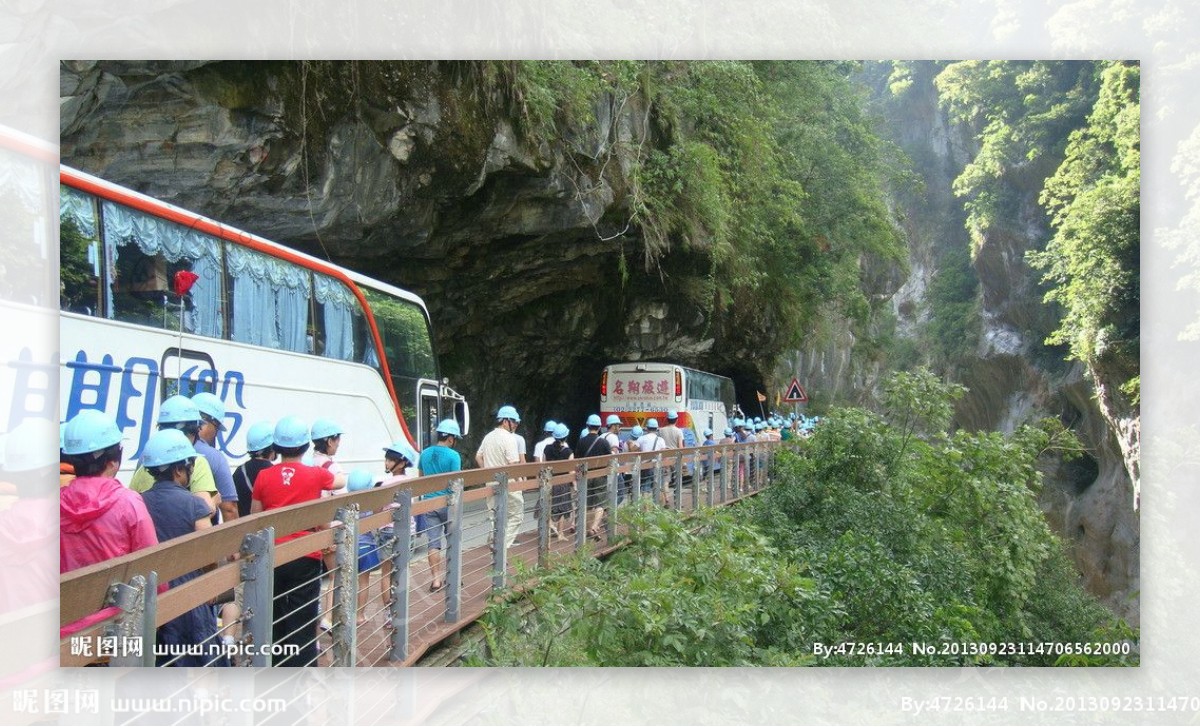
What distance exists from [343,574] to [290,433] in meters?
0.89

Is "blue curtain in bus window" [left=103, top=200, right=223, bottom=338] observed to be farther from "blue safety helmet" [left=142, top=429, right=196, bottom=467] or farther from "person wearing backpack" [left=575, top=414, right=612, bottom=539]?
"person wearing backpack" [left=575, top=414, right=612, bottom=539]

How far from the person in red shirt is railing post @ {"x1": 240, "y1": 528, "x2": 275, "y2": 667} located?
0.54ft

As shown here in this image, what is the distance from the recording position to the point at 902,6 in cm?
775

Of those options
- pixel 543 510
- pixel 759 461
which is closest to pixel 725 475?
pixel 759 461

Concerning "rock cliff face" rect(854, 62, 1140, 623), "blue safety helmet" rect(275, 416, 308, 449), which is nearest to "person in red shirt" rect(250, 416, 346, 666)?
"blue safety helmet" rect(275, 416, 308, 449)

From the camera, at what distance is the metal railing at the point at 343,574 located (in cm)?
271

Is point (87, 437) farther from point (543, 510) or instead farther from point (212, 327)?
point (212, 327)

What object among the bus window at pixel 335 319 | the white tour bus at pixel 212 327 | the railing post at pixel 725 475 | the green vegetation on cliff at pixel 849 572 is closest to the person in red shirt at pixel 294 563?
the green vegetation on cliff at pixel 849 572

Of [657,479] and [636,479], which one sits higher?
[636,479]

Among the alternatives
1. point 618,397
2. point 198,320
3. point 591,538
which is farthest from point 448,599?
point 618,397

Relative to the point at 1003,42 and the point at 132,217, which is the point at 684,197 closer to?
the point at 1003,42

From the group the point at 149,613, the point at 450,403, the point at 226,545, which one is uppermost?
the point at 450,403

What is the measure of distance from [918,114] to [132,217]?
2208 cm

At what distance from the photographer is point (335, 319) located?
877 cm
